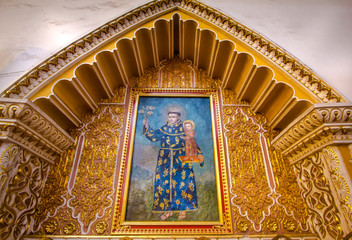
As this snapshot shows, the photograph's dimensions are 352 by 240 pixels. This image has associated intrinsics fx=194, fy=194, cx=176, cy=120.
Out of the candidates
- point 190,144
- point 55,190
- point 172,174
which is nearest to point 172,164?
point 172,174

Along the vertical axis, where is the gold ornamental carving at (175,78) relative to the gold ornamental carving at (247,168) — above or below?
above

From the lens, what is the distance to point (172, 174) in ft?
8.25

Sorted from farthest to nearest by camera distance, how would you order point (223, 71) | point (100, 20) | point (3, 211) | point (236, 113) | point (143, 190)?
1. point (223, 71)
2. point (236, 113)
3. point (100, 20)
4. point (143, 190)
5. point (3, 211)

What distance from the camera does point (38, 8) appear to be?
108 inches

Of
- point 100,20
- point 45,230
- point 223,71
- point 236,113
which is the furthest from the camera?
point 223,71

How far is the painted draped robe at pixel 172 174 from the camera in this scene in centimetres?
233

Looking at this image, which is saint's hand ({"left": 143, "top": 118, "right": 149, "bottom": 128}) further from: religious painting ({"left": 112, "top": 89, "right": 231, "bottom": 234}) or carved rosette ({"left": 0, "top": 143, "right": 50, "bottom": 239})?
carved rosette ({"left": 0, "top": 143, "right": 50, "bottom": 239})

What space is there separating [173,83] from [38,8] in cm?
219

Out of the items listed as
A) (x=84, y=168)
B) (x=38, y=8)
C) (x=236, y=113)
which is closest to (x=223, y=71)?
(x=236, y=113)

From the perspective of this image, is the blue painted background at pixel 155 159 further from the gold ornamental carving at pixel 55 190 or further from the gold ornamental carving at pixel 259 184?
the gold ornamental carving at pixel 55 190

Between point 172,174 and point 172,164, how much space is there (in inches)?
5.2

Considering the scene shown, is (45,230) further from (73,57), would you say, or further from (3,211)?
(73,57)

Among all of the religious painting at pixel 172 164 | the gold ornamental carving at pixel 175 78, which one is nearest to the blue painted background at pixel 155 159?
the religious painting at pixel 172 164

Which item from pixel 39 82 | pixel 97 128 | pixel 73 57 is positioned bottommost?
pixel 97 128
